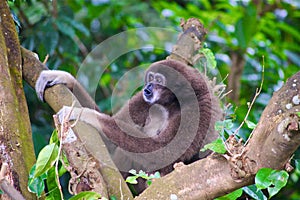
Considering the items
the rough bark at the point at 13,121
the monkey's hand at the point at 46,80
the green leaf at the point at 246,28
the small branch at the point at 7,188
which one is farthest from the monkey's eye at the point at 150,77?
the small branch at the point at 7,188

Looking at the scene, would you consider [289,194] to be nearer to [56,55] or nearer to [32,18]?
[56,55]

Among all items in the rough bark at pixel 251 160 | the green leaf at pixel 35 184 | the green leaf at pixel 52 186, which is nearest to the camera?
the rough bark at pixel 251 160

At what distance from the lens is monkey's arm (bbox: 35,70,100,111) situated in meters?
4.16

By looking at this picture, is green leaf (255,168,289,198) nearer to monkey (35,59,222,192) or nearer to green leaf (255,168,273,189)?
green leaf (255,168,273,189)

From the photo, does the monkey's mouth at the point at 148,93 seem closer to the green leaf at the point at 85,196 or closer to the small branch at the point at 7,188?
the green leaf at the point at 85,196

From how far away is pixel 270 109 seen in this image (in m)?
2.68

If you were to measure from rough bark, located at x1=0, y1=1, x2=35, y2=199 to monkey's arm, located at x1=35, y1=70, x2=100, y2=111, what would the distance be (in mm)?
203

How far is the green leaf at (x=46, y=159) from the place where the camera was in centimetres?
305

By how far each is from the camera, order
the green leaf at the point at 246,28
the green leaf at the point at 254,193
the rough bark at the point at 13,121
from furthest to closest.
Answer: the green leaf at the point at 246,28 < the green leaf at the point at 254,193 < the rough bark at the point at 13,121

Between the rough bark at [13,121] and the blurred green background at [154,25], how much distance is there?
1.79 meters

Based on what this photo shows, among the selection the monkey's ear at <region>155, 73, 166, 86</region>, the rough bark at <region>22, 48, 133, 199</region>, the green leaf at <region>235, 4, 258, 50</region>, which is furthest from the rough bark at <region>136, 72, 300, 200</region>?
the green leaf at <region>235, 4, 258, 50</region>

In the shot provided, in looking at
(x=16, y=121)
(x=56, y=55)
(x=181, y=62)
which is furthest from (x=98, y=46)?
(x=16, y=121)

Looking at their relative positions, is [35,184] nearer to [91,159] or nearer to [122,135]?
[91,159]

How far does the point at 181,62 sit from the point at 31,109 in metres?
2.61
